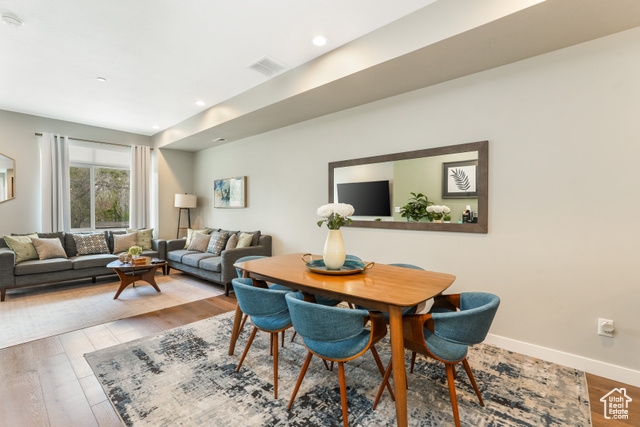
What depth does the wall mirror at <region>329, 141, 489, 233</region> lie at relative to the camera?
2838 millimetres

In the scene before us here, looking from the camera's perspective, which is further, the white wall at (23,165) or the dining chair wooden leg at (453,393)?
the white wall at (23,165)

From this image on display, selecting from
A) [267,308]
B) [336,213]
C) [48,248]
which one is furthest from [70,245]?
[336,213]

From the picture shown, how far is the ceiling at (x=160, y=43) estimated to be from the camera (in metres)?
2.39

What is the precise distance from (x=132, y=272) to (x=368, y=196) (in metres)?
3.49

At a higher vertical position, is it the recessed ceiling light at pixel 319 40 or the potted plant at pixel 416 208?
the recessed ceiling light at pixel 319 40

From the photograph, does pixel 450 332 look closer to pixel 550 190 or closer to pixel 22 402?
pixel 550 190

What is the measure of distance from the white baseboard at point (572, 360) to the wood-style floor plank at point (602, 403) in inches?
1.7

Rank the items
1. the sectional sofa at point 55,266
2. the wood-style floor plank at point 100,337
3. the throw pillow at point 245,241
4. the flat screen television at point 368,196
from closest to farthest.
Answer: the wood-style floor plank at point 100,337 → the flat screen television at point 368,196 → the sectional sofa at point 55,266 → the throw pillow at point 245,241

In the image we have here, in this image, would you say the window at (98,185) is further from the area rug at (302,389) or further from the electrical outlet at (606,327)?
the electrical outlet at (606,327)

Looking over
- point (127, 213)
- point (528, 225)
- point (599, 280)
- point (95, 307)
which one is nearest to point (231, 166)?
point (127, 213)

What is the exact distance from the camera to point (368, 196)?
366cm

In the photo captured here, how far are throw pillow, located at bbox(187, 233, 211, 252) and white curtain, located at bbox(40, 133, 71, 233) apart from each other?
7.08 ft

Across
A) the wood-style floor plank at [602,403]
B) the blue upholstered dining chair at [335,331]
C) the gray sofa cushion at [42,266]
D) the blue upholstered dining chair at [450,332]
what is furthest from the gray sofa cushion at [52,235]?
the wood-style floor plank at [602,403]

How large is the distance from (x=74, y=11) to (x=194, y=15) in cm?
96
